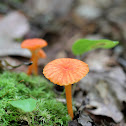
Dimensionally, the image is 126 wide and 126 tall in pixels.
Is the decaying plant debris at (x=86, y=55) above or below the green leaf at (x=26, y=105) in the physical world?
above

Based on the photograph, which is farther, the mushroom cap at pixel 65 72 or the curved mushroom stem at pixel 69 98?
the curved mushroom stem at pixel 69 98

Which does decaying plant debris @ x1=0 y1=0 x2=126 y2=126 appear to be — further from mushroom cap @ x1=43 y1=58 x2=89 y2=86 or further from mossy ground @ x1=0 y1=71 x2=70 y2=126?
mushroom cap @ x1=43 y1=58 x2=89 y2=86

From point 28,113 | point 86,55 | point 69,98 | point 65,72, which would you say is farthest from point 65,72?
point 86,55

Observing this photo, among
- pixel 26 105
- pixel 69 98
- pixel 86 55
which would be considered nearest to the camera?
pixel 26 105

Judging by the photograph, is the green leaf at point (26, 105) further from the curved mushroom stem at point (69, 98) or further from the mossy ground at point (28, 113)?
the curved mushroom stem at point (69, 98)

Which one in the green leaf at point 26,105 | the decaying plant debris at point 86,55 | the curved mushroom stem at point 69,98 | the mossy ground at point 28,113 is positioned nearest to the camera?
the green leaf at point 26,105

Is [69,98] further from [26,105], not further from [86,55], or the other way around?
[86,55]

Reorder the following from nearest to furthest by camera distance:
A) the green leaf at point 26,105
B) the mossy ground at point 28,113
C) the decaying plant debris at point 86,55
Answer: the green leaf at point 26,105
the mossy ground at point 28,113
the decaying plant debris at point 86,55

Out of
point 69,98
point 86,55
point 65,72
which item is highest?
point 86,55

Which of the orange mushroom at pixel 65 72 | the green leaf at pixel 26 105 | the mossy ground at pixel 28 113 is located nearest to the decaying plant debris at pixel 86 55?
the mossy ground at pixel 28 113
